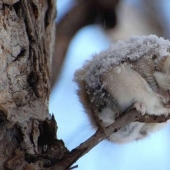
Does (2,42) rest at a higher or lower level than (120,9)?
lower

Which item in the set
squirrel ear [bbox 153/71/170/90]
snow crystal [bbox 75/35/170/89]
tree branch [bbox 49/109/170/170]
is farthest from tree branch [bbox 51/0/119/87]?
tree branch [bbox 49/109/170/170]

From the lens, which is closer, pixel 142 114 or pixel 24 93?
pixel 24 93

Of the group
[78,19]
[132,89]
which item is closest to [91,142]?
[132,89]

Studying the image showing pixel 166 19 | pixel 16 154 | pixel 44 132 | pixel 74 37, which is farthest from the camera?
pixel 166 19

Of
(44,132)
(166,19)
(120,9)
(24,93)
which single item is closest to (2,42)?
(24,93)

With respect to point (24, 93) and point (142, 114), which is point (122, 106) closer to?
point (142, 114)
